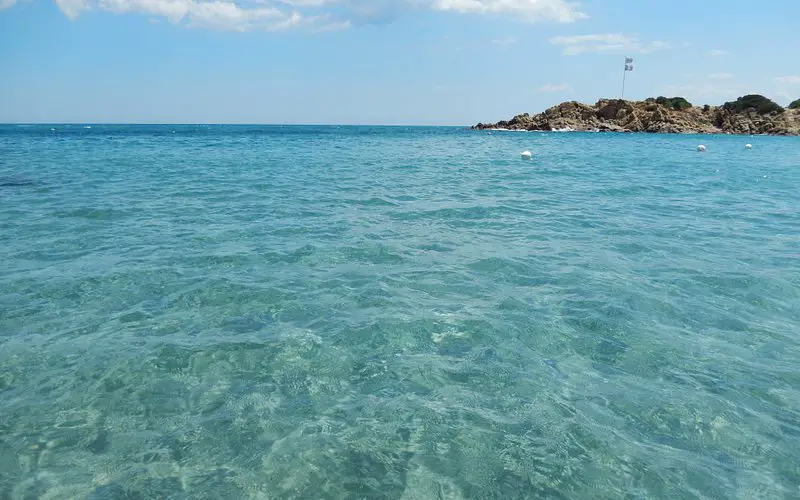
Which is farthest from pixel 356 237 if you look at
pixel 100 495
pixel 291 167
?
pixel 291 167

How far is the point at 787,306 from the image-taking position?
7.44 metres

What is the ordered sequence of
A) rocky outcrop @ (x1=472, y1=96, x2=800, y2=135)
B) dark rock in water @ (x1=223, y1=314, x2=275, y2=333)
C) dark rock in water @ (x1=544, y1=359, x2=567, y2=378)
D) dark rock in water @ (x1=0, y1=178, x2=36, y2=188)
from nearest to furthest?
dark rock in water @ (x1=544, y1=359, x2=567, y2=378), dark rock in water @ (x1=223, y1=314, x2=275, y2=333), dark rock in water @ (x1=0, y1=178, x2=36, y2=188), rocky outcrop @ (x1=472, y1=96, x2=800, y2=135)

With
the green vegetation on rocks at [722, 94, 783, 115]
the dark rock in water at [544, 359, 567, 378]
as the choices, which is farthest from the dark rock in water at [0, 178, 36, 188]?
the green vegetation on rocks at [722, 94, 783, 115]

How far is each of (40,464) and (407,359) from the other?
3632mm

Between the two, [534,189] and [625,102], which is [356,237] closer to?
[534,189]

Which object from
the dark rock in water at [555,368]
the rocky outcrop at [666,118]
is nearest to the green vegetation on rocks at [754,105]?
the rocky outcrop at [666,118]

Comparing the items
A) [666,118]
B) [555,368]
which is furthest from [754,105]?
[555,368]

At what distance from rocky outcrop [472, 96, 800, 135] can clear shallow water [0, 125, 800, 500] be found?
314ft

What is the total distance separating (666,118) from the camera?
95375 mm

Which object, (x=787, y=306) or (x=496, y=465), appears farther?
(x=787, y=306)

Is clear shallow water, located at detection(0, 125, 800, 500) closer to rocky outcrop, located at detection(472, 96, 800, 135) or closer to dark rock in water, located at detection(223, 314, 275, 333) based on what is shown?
dark rock in water, located at detection(223, 314, 275, 333)

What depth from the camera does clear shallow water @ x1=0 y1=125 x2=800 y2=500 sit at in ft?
13.1

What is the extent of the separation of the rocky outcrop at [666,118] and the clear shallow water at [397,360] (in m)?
95.6

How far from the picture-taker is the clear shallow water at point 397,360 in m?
3.99
